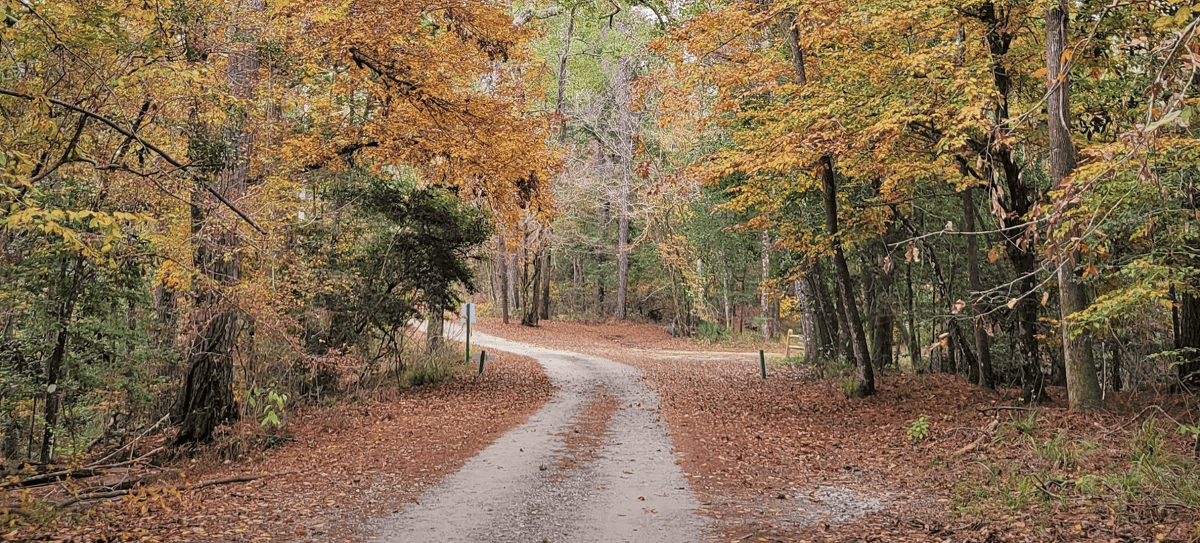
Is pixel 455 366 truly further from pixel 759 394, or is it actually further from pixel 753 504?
pixel 753 504

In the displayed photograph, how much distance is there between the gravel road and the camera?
Result: 6.88 metres

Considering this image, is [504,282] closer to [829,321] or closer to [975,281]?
[829,321]

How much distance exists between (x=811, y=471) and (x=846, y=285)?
5989 millimetres

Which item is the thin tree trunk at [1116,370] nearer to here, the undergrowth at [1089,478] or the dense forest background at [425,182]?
the dense forest background at [425,182]

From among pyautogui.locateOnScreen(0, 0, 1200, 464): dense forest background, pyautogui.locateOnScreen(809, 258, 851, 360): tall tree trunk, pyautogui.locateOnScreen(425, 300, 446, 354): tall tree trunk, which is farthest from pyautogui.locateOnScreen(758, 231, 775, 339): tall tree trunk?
pyautogui.locateOnScreen(425, 300, 446, 354): tall tree trunk

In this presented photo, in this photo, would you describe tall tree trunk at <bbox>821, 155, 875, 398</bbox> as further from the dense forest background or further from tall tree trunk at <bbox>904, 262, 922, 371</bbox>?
tall tree trunk at <bbox>904, 262, 922, 371</bbox>

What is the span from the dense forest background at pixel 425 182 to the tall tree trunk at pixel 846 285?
59 mm

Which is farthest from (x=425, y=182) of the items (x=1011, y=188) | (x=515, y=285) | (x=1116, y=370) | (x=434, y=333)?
(x=515, y=285)

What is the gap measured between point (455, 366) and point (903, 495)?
1362cm

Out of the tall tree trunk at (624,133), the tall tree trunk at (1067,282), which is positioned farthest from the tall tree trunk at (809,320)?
the tall tree trunk at (624,133)

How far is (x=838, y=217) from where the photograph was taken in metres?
15.1

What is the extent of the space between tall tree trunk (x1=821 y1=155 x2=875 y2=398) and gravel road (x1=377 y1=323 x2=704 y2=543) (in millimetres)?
4501

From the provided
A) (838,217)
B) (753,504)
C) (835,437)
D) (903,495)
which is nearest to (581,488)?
(753,504)

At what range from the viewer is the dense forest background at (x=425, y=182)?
7.62 m
